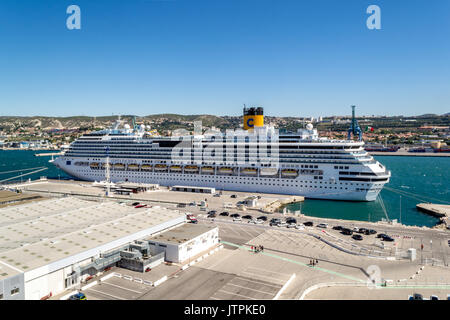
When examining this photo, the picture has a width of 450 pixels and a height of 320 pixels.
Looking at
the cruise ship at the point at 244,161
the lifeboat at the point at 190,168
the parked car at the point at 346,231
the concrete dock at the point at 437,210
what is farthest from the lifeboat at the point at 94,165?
the concrete dock at the point at 437,210

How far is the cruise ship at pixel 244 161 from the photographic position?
39.8m

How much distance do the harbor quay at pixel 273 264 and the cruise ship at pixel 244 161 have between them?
11317 mm

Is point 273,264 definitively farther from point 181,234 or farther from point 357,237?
point 357,237

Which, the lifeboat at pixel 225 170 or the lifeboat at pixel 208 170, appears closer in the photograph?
the lifeboat at pixel 225 170

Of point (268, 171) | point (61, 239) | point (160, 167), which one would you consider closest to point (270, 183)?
Result: point (268, 171)

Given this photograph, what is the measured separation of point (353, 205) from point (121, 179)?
35632mm

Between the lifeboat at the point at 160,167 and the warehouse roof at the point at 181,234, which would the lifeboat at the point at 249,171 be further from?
the warehouse roof at the point at 181,234

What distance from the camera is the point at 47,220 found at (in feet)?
81.1

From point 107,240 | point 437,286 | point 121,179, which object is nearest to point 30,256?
point 107,240

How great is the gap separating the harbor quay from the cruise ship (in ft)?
37.1

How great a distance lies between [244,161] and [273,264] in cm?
2647

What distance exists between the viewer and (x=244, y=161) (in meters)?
45.6

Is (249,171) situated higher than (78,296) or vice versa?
(249,171)
